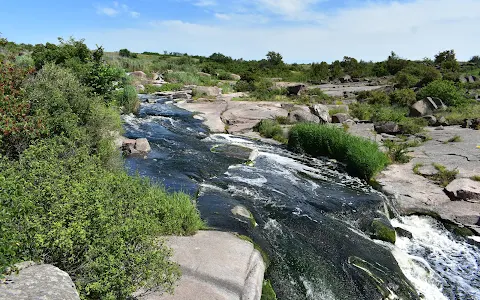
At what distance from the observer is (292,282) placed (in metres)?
8.28

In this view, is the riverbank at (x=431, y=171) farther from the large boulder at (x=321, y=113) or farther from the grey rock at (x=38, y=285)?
the grey rock at (x=38, y=285)

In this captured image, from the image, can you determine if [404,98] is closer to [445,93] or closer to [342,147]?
[445,93]

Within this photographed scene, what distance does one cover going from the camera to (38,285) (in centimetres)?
409

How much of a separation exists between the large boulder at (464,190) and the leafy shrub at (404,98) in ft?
63.4

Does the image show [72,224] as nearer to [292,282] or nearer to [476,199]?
[292,282]

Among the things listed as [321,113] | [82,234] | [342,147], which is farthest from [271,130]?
[82,234]

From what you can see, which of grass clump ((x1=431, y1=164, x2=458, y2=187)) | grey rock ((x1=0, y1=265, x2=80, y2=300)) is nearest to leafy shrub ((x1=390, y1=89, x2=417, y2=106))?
grass clump ((x1=431, y1=164, x2=458, y2=187))

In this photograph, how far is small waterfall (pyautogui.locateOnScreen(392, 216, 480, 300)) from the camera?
367 inches

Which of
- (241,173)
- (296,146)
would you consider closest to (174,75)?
→ (296,146)

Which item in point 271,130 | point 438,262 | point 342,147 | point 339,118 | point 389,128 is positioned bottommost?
point 438,262

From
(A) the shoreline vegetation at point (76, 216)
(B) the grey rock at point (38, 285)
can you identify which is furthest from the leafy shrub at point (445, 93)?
(B) the grey rock at point (38, 285)

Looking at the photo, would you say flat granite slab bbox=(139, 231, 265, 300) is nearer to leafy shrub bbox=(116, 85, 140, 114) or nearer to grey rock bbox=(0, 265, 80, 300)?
grey rock bbox=(0, 265, 80, 300)

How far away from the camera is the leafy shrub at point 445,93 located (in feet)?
101

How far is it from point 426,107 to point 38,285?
30.9 metres
